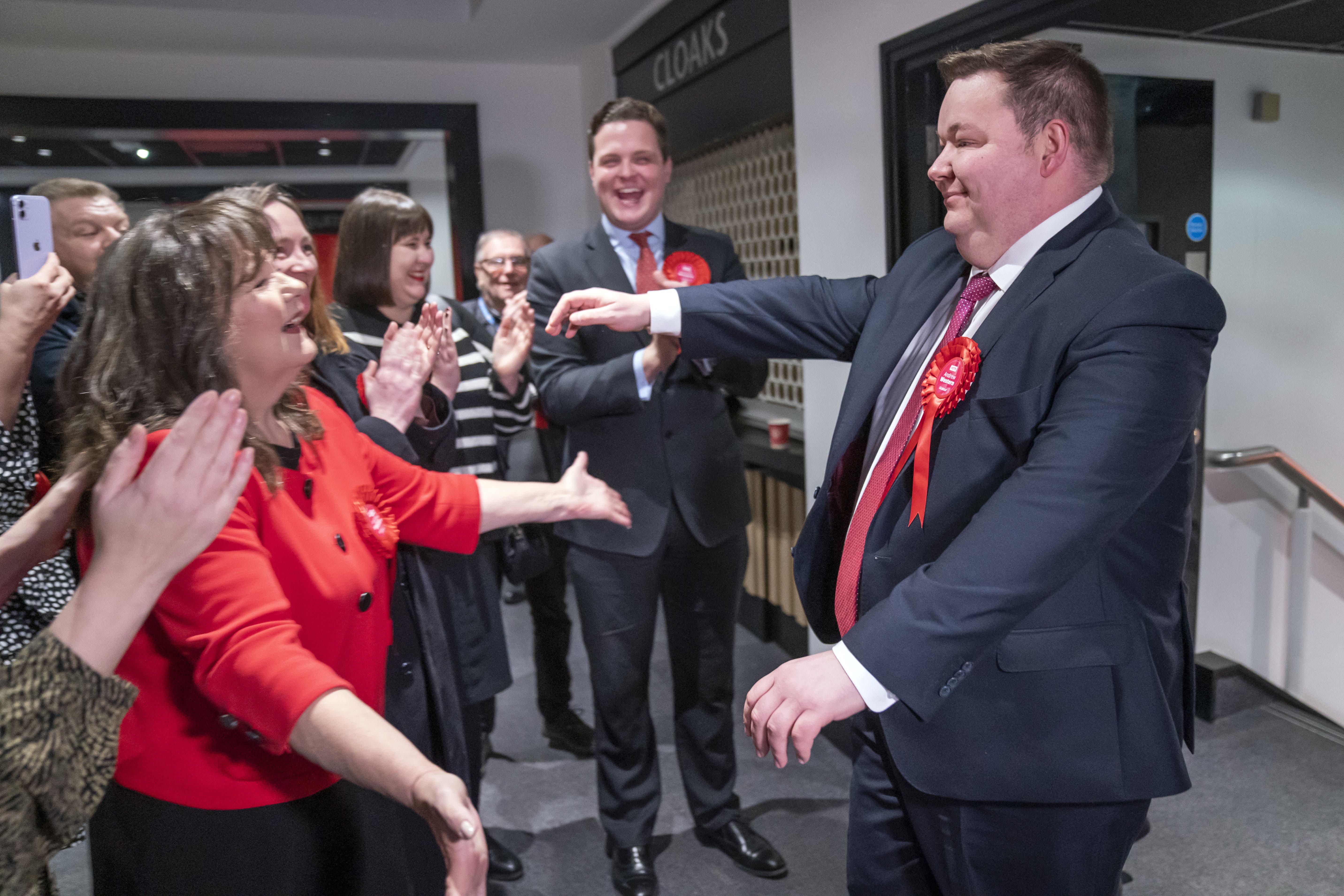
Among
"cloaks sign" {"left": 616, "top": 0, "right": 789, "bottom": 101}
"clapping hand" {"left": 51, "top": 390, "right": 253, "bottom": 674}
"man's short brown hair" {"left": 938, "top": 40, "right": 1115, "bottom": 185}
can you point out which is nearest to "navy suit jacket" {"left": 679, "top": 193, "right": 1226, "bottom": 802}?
"man's short brown hair" {"left": 938, "top": 40, "right": 1115, "bottom": 185}

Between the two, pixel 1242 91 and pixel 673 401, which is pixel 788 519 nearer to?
pixel 673 401

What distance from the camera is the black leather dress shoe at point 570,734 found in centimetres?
333

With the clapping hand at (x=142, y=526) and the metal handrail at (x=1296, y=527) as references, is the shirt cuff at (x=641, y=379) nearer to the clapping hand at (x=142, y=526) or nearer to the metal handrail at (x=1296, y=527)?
the clapping hand at (x=142, y=526)

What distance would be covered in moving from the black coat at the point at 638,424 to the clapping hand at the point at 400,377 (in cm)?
42

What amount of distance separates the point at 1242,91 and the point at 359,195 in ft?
10.9

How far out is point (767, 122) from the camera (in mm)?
3891

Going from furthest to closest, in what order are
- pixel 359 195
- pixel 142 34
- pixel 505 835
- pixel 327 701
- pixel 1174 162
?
pixel 142 34, pixel 1174 162, pixel 505 835, pixel 359 195, pixel 327 701

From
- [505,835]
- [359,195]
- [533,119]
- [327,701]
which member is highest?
[533,119]

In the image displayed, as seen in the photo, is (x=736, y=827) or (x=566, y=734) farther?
(x=566, y=734)

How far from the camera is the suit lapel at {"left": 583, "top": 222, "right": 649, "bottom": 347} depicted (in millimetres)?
2430

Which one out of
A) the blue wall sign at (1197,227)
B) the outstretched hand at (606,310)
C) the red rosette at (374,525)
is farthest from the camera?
the blue wall sign at (1197,227)

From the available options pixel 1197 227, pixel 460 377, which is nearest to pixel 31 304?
pixel 460 377

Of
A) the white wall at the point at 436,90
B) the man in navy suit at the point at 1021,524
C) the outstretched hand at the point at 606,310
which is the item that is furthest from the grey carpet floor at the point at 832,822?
the white wall at the point at 436,90

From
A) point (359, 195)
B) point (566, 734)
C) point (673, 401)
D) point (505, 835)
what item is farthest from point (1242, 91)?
point (505, 835)
